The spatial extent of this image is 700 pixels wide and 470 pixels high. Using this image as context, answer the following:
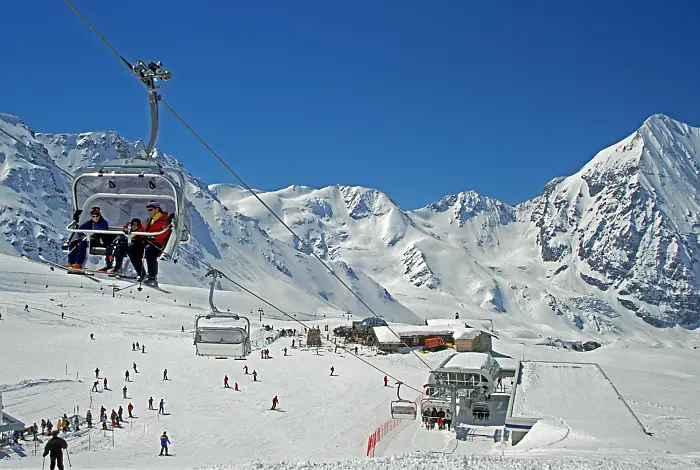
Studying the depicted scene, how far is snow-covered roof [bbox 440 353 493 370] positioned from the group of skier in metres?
23.9

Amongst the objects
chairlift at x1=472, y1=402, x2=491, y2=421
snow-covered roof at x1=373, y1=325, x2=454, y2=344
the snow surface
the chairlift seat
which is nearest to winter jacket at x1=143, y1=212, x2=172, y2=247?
the snow surface

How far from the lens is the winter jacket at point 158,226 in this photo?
9.88 m

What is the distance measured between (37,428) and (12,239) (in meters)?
143

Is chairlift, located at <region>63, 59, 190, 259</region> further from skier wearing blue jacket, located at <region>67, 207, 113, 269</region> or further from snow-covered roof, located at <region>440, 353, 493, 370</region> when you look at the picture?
snow-covered roof, located at <region>440, 353, 493, 370</region>

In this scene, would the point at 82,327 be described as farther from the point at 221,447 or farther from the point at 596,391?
the point at 596,391

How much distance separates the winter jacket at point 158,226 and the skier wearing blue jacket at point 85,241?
0.68 metres

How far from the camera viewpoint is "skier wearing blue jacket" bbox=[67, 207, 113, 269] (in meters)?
9.98

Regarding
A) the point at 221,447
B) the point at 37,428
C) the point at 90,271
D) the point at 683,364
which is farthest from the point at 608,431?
the point at 683,364

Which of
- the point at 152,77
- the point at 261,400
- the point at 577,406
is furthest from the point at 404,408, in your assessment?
the point at 152,77

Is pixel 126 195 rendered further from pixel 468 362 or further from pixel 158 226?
pixel 468 362

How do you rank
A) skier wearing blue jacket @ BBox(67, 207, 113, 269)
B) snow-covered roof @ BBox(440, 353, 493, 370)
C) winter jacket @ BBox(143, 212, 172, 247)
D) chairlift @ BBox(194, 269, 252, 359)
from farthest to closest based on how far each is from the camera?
1. snow-covered roof @ BBox(440, 353, 493, 370)
2. chairlift @ BBox(194, 269, 252, 359)
3. skier wearing blue jacket @ BBox(67, 207, 113, 269)
4. winter jacket @ BBox(143, 212, 172, 247)

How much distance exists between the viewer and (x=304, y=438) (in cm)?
2491

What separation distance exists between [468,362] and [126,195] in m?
26.3

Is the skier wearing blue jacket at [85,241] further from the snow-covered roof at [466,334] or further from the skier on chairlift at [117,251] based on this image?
the snow-covered roof at [466,334]
